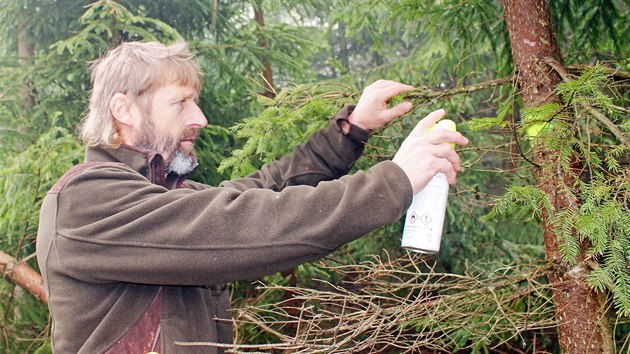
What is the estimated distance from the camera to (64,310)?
2.21 meters

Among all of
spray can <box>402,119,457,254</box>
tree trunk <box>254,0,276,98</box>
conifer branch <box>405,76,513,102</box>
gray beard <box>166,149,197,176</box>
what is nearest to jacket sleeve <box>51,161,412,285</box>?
spray can <box>402,119,457,254</box>

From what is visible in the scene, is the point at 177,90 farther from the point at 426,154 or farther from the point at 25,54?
the point at 25,54

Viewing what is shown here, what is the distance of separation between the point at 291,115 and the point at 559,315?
1.49 m

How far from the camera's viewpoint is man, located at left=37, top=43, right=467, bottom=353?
1829mm

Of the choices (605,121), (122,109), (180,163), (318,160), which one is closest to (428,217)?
(605,121)

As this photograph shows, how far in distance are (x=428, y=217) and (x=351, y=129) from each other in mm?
866

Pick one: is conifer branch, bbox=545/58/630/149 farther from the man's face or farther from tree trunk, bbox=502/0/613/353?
the man's face

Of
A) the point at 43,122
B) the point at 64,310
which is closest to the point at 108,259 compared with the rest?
the point at 64,310

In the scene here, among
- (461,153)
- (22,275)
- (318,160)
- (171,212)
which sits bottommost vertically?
(22,275)

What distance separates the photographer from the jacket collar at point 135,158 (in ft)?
7.72

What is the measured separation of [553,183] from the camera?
2383 millimetres

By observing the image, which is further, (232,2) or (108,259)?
(232,2)

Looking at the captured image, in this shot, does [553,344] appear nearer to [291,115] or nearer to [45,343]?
[291,115]

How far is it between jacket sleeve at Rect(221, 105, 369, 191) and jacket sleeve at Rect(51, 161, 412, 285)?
0.86 metres
